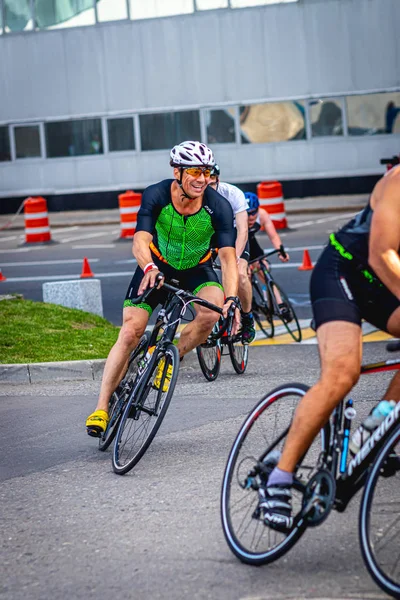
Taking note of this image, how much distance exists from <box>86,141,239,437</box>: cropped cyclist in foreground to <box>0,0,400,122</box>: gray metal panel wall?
23183 mm

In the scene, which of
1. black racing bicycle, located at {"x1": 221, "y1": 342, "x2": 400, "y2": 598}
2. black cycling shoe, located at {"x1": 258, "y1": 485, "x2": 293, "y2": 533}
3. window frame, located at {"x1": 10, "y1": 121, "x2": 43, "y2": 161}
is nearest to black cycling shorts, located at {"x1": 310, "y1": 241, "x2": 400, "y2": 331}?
black racing bicycle, located at {"x1": 221, "y1": 342, "x2": 400, "y2": 598}

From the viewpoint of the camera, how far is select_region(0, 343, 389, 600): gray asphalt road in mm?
4824

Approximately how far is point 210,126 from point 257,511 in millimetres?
26845

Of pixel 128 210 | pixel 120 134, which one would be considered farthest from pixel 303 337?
pixel 120 134

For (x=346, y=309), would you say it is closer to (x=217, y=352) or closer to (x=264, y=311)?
(x=217, y=352)

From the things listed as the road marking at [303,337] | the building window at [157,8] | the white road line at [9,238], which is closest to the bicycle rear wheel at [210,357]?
the road marking at [303,337]

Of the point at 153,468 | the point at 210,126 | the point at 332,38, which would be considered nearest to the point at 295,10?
the point at 332,38

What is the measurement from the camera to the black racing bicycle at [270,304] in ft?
39.4

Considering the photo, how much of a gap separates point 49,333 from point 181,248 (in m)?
4.43

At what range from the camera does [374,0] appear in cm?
2941

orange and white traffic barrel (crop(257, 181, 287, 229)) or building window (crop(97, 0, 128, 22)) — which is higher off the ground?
building window (crop(97, 0, 128, 22))

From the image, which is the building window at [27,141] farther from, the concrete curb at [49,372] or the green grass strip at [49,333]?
the concrete curb at [49,372]

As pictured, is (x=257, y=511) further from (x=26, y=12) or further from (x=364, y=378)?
(x=26, y=12)

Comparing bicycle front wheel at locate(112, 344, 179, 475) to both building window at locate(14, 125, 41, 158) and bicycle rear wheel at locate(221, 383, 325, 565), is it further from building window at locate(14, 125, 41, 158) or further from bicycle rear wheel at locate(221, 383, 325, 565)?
building window at locate(14, 125, 41, 158)
